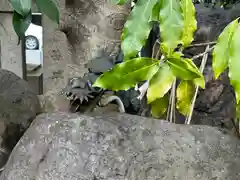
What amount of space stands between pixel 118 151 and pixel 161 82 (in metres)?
0.17

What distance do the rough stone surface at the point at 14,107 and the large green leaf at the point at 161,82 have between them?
0.50m

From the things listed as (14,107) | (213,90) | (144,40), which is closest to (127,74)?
(144,40)

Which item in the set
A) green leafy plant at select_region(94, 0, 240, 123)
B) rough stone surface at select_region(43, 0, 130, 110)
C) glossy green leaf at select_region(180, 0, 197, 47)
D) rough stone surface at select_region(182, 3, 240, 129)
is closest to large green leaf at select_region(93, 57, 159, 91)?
green leafy plant at select_region(94, 0, 240, 123)

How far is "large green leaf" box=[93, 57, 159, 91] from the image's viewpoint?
0.80m

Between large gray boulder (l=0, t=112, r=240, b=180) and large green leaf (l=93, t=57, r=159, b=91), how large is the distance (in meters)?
0.09

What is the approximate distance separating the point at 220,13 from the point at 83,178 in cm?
102

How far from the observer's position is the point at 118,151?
82 centimetres

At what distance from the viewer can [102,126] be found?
0.84 m

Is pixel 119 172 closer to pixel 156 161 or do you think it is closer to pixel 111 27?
pixel 156 161

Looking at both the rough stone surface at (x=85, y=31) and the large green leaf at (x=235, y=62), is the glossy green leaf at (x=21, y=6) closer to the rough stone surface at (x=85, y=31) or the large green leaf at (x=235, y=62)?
the large green leaf at (x=235, y=62)

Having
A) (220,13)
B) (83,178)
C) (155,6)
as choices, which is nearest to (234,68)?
(155,6)

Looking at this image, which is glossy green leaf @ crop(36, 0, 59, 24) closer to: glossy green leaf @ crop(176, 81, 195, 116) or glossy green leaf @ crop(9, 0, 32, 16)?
glossy green leaf @ crop(9, 0, 32, 16)

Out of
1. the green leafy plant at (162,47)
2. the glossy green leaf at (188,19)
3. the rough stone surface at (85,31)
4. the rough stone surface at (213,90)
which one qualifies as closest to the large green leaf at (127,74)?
the green leafy plant at (162,47)

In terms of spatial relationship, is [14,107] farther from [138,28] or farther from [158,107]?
[138,28]
